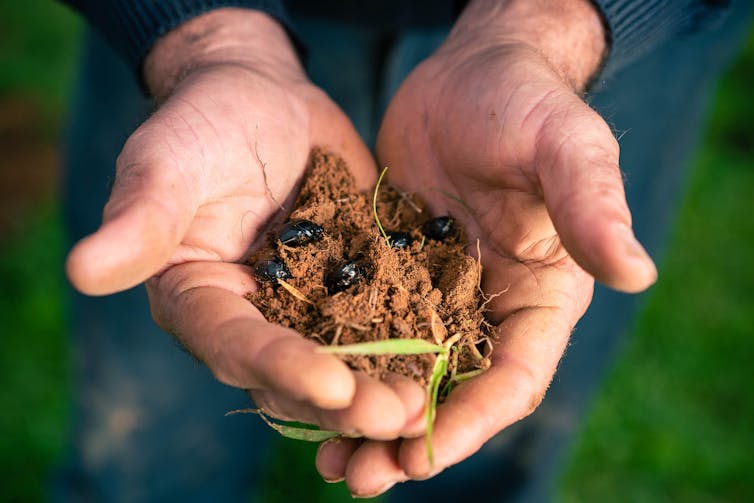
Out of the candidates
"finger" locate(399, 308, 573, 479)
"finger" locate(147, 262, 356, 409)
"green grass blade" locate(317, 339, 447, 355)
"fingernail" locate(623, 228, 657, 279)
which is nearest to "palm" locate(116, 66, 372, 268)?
"finger" locate(147, 262, 356, 409)

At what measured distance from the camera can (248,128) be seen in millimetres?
2854

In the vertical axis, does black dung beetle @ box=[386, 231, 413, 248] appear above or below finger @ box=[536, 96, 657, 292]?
below

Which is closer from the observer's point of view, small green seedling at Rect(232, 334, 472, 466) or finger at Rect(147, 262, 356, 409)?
finger at Rect(147, 262, 356, 409)

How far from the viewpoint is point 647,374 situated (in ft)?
19.3

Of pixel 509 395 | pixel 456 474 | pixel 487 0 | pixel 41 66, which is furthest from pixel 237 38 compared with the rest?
pixel 41 66

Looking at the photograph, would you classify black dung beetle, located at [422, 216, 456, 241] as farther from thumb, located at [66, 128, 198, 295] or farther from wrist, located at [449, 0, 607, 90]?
thumb, located at [66, 128, 198, 295]

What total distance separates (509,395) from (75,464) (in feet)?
10.7

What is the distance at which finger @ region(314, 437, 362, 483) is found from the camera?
7.90 feet

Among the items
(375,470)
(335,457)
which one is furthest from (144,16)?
(375,470)

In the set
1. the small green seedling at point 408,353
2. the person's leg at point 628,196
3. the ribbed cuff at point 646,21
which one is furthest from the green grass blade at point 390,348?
the person's leg at point 628,196

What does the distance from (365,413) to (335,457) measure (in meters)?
0.39

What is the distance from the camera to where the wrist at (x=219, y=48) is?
10.6 feet

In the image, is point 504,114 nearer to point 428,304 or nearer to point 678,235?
point 428,304

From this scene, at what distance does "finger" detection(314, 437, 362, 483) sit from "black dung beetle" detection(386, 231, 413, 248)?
2.59 ft
